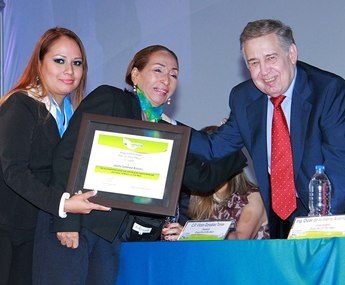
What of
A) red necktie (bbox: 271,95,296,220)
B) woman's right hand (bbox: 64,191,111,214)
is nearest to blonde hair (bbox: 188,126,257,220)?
red necktie (bbox: 271,95,296,220)

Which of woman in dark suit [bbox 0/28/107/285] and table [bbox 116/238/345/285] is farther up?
Answer: woman in dark suit [bbox 0/28/107/285]

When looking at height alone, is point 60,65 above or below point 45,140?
above

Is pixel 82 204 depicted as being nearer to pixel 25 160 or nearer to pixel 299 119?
pixel 25 160

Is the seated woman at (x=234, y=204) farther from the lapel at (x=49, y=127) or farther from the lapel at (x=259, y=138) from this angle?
the lapel at (x=49, y=127)

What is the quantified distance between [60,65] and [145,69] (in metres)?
0.55

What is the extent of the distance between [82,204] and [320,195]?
1153 mm

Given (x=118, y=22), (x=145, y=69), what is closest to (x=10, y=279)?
(x=145, y=69)

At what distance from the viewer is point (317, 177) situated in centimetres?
265

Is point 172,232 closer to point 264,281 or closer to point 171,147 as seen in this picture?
point 171,147

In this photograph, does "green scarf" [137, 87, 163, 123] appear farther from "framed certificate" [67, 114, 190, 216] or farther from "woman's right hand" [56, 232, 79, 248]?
"woman's right hand" [56, 232, 79, 248]

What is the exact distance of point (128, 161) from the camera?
2600 mm

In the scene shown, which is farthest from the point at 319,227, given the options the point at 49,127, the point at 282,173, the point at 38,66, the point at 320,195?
the point at 38,66

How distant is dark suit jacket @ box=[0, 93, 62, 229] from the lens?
2.59 meters

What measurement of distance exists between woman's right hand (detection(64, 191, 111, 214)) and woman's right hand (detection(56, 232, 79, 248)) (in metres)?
0.13
